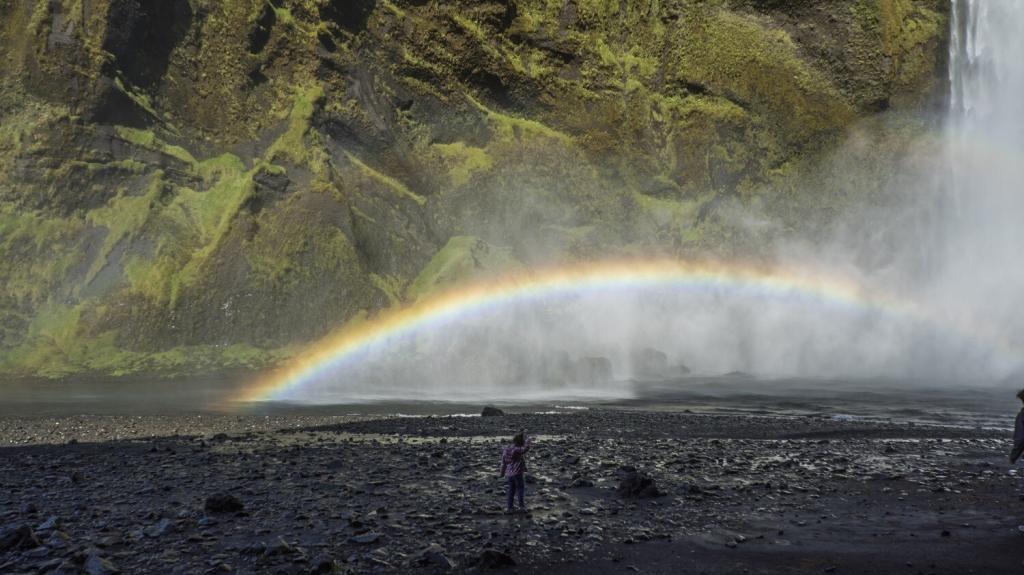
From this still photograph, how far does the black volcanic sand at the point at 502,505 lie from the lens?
39.1 ft

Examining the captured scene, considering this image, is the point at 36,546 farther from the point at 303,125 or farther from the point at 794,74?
the point at 794,74

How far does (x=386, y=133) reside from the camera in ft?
351

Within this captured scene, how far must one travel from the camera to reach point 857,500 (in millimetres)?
16469

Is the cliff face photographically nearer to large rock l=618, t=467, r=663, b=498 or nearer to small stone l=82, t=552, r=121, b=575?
large rock l=618, t=467, r=663, b=498

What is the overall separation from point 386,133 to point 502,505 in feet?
319

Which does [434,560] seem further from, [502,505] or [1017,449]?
[1017,449]

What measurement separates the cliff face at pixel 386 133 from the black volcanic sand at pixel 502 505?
66.6 meters

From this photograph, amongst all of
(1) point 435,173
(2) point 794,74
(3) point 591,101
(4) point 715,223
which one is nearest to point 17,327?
(1) point 435,173

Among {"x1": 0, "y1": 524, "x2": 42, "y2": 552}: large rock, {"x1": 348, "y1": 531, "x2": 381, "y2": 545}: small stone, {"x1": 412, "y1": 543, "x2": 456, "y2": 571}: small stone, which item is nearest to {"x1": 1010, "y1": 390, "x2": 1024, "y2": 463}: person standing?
{"x1": 412, "y1": 543, "x2": 456, "y2": 571}: small stone

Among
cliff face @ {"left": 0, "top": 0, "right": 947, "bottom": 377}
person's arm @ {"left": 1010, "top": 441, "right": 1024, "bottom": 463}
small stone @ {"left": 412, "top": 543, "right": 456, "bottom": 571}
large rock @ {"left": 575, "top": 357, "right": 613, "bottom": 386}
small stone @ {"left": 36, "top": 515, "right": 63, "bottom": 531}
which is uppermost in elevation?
cliff face @ {"left": 0, "top": 0, "right": 947, "bottom": 377}

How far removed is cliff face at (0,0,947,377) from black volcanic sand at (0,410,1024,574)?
66.6 metres

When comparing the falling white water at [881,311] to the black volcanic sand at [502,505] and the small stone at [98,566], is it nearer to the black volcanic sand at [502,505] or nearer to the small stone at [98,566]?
the black volcanic sand at [502,505]

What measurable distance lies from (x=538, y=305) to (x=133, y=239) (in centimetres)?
5318

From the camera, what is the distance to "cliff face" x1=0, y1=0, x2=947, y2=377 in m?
90.9
